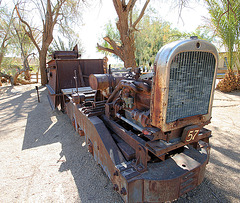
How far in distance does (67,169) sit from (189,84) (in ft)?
8.73

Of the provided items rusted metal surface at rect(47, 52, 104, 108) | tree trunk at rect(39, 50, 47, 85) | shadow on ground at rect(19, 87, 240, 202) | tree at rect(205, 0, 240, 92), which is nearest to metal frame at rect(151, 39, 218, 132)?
shadow on ground at rect(19, 87, 240, 202)

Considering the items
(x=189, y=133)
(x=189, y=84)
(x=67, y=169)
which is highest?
(x=189, y=84)

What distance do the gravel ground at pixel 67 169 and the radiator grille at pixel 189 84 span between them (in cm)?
135

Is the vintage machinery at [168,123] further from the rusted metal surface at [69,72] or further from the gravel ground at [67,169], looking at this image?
the rusted metal surface at [69,72]

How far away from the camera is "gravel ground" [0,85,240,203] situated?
7.87 feet

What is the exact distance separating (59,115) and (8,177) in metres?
3.85

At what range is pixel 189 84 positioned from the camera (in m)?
1.78

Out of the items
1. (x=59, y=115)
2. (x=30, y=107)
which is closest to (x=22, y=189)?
(x=59, y=115)

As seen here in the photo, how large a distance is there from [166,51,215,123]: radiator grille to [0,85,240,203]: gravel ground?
135 centimetres

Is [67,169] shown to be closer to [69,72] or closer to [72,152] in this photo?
[72,152]

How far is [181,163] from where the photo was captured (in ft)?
6.80

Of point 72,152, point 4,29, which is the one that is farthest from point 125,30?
point 4,29

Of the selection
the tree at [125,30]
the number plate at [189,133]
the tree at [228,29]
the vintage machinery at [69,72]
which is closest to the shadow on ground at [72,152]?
the vintage machinery at [69,72]

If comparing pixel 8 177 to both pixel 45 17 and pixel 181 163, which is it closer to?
pixel 181 163
